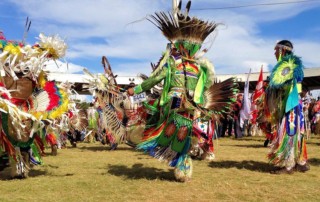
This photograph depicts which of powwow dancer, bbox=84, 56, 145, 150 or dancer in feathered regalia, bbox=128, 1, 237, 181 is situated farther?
powwow dancer, bbox=84, 56, 145, 150

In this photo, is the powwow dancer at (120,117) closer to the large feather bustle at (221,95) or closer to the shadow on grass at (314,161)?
the large feather bustle at (221,95)

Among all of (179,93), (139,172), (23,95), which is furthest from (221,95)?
(23,95)

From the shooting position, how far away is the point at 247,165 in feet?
21.2

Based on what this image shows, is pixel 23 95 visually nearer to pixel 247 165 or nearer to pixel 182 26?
pixel 182 26

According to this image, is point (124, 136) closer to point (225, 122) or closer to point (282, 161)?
point (282, 161)

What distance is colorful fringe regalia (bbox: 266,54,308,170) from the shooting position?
549 cm

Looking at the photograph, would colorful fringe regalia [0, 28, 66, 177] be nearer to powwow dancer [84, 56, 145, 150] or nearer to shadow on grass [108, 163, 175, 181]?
powwow dancer [84, 56, 145, 150]

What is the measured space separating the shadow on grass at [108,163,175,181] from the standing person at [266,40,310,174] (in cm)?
163

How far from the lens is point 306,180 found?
5059 mm

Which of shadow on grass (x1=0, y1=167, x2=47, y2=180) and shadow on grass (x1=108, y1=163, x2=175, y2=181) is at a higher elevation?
shadow on grass (x1=108, y1=163, x2=175, y2=181)

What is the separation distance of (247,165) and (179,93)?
235cm

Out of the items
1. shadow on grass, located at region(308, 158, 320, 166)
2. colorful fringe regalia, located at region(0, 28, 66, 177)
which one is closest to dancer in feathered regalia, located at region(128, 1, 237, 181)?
colorful fringe regalia, located at region(0, 28, 66, 177)

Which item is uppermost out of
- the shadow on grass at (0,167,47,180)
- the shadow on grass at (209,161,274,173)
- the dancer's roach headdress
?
the dancer's roach headdress

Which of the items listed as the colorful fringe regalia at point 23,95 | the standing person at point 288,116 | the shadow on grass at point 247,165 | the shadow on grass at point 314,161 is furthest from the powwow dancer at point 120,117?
the shadow on grass at point 314,161
